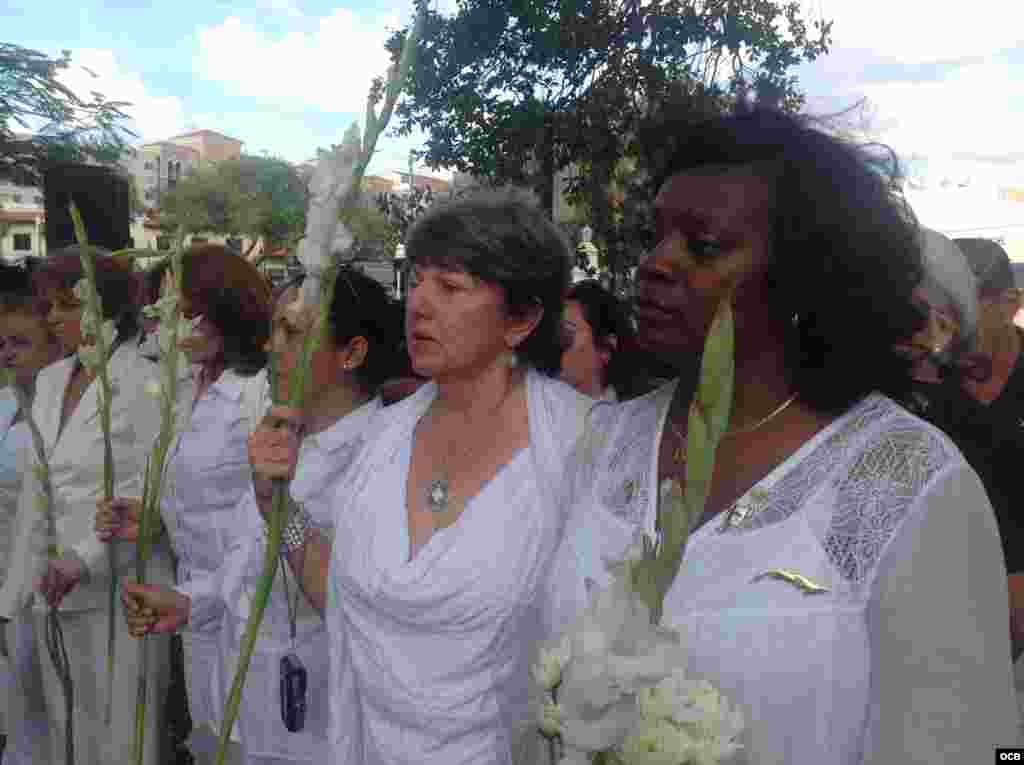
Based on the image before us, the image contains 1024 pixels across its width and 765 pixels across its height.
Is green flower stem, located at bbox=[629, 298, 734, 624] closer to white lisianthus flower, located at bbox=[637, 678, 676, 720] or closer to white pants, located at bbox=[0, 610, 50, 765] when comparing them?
white lisianthus flower, located at bbox=[637, 678, 676, 720]

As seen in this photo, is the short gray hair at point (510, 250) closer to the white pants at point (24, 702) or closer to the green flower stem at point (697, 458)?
the green flower stem at point (697, 458)

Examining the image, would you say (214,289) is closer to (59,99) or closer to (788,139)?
(788,139)

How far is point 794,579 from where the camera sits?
49.4 inches

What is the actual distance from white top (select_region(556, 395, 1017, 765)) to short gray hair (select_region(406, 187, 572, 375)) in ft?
3.01

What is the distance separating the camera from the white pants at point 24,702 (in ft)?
10.8

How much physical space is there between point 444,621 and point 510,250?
78cm

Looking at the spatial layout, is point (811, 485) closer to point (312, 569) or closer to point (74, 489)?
point (312, 569)

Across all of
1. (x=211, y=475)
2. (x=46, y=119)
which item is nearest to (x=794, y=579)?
(x=211, y=475)

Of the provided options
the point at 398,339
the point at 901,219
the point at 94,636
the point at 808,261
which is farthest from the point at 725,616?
the point at 94,636

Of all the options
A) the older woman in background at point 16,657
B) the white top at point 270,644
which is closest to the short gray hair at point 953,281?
the white top at point 270,644

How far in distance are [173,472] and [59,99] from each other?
26.7ft

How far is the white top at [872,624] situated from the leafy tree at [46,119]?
9.59 meters

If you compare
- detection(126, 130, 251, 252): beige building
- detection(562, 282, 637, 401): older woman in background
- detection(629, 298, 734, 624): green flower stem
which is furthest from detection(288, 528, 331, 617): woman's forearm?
detection(126, 130, 251, 252): beige building

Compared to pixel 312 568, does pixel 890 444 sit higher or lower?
higher
